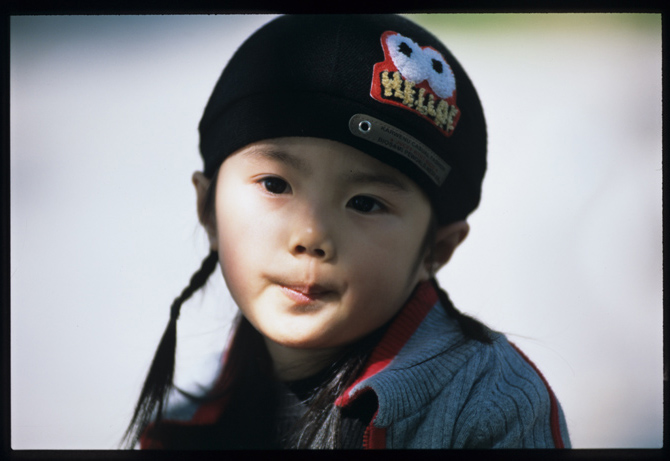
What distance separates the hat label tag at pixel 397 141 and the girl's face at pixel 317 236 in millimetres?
36

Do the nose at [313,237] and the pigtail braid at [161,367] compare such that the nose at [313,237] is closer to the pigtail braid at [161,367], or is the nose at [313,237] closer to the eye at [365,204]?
the eye at [365,204]

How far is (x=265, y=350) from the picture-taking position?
1.30 m

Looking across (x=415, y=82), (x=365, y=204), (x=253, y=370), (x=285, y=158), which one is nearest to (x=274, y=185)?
(x=285, y=158)

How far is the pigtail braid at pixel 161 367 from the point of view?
1288 millimetres

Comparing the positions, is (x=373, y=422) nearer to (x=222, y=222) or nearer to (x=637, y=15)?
(x=222, y=222)

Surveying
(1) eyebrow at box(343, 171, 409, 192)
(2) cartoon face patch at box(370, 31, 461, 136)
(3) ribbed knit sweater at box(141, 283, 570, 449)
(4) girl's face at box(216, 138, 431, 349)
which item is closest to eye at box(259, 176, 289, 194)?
(4) girl's face at box(216, 138, 431, 349)

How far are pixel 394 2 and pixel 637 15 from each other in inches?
18.3

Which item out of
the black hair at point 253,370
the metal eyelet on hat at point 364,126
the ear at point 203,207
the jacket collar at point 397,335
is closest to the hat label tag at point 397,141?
the metal eyelet on hat at point 364,126

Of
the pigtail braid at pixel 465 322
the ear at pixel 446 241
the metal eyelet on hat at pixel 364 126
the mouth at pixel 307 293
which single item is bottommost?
the pigtail braid at pixel 465 322

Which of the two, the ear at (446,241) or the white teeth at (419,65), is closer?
the white teeth at (419,65)

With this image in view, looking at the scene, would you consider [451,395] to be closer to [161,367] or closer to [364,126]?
[364,126]

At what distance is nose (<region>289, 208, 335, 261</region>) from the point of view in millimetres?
1047

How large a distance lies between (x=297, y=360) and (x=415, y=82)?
0.56 metres

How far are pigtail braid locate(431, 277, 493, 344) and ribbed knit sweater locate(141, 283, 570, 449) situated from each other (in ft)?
0.06
